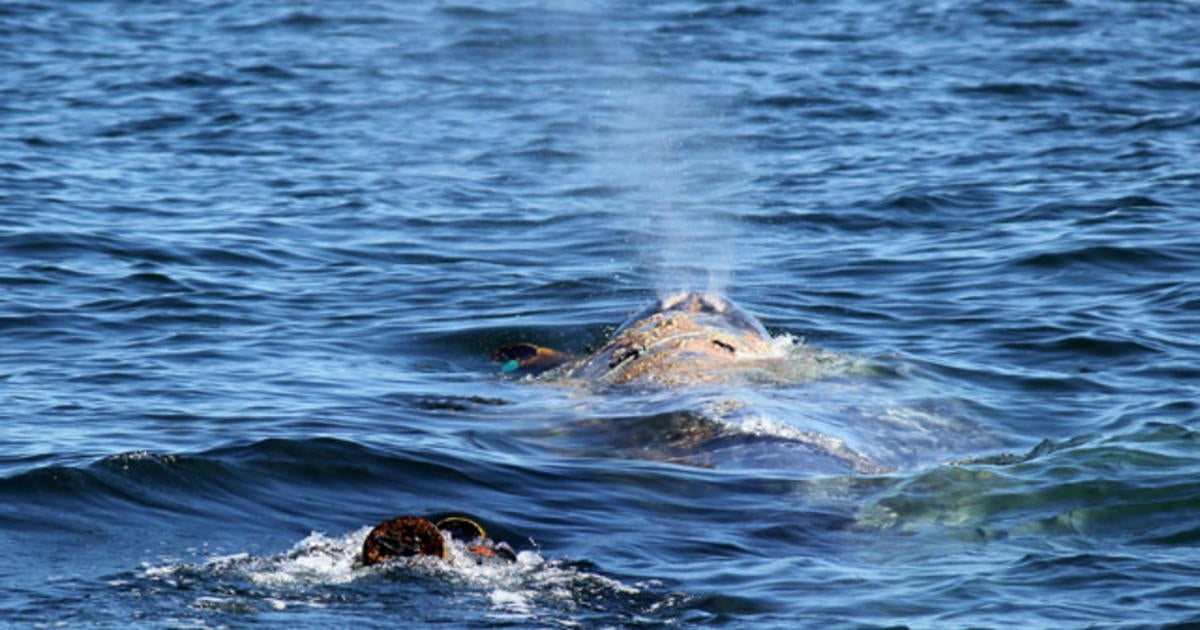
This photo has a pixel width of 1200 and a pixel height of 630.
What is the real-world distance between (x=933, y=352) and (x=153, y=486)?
6.01 m

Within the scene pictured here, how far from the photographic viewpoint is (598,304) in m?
14.6

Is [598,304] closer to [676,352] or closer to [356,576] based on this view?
[676,352]

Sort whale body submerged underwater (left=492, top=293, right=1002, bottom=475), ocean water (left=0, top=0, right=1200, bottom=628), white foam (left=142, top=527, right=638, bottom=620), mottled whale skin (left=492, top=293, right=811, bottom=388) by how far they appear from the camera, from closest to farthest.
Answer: white foam (left=142, top=527, right=638, bottom=620) → ocean water (left=0, top=0, right=1200, bottom=628) → whale body submerged underwater (left=492, top=293, right=1002, bottom=475) → mottled whale skin (left=492, top=293, right=811, bottom=388)

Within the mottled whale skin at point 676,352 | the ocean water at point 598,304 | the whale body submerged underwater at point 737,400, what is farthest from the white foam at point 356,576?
the mottled whale skin at point 676,352

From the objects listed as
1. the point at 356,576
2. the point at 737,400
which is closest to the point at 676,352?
the point at 737,400

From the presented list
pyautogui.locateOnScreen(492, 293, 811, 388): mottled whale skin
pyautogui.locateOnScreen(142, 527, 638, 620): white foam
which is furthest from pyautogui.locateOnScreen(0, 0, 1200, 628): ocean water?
pyautogui.locateOnScreen(492, 293, 811, 388): mottled whale skin

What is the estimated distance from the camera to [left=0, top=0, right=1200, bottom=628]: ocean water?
7684mm

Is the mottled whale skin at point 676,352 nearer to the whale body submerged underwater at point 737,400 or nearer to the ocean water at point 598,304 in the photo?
the whale body submerged underwater at point 737,400

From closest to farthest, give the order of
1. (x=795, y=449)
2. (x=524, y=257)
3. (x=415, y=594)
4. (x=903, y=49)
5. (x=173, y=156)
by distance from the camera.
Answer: (x=415, y=594)
(x=795, y=449)
(x=524, y=257)
(x=173, y=156)
(x=903, y=49)

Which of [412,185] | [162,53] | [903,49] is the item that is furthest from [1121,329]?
[162,53]

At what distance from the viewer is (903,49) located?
25469 millimetres

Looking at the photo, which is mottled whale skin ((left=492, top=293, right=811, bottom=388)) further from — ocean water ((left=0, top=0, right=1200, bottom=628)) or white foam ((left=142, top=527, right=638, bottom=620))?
white foam ((left=142, top=527, right=638, bottom=620))

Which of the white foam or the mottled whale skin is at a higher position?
the white foam

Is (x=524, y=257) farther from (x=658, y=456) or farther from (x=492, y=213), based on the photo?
(x=658, y=456)
